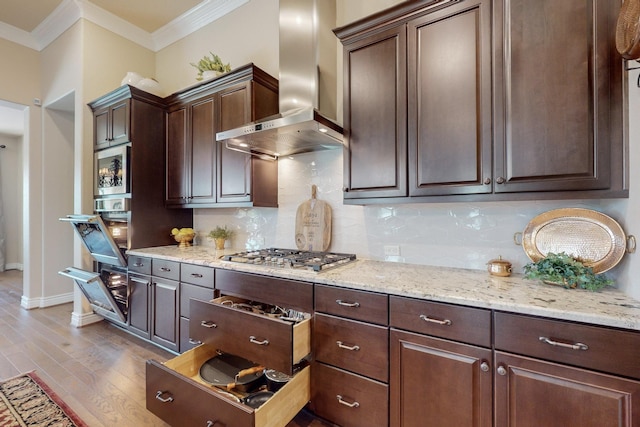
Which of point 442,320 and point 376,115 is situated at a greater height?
point 376,115

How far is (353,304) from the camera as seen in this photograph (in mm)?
1447

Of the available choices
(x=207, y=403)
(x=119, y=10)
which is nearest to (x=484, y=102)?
(x=207, y=403)

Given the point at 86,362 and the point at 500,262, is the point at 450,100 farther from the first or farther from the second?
the point at 86,362

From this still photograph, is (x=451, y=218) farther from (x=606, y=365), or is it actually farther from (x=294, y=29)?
(x=294, y=29)

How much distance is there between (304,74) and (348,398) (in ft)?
7.16

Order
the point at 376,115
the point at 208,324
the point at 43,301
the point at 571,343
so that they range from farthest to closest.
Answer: the point at 43,301 → the point at 376,115 → the point at 208,324 → the point at 571,343

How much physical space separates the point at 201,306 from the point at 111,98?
8.26ft

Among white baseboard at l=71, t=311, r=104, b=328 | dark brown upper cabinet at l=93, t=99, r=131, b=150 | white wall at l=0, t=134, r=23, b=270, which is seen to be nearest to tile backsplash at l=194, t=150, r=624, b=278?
dark brown upper cabinet at l=93, t=99, r=131, b=150

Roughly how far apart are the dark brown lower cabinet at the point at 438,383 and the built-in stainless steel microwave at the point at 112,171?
2.80m

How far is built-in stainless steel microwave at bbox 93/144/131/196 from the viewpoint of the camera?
269 centimetres

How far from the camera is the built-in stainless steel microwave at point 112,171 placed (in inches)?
106

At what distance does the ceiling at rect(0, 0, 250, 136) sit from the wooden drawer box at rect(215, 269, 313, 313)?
A: 2.82 m

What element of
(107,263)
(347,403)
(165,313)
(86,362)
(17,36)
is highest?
(17,36)

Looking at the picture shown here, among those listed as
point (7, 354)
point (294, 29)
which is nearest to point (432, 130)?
point (294, 29)
